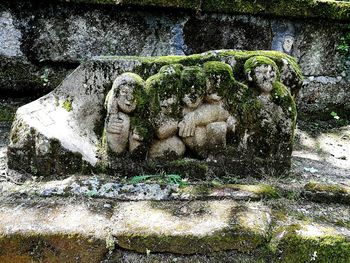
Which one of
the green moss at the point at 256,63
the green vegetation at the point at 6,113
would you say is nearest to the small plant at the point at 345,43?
the green moss at the point at 256,63

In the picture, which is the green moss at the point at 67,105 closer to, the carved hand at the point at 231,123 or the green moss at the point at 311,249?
the carved hand at the point at 231,123

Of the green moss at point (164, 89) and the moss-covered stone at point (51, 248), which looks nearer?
the moss-covered stone at point (51, 248)

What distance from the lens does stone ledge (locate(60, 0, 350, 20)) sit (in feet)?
14.6

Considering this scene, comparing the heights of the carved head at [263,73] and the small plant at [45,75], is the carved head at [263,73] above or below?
above

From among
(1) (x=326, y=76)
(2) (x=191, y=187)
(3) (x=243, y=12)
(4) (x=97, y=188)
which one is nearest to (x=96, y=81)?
(4) (x=97, y=188)

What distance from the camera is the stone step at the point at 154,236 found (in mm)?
2293

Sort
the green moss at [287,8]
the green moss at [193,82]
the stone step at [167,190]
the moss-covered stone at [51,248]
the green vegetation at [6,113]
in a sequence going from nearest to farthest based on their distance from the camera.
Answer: the moss-covered stone at [51,248]
the stone step at [167,190]
the green moss at [193,82]
the green vegetation at [6,113]
the green moss at [287,8]

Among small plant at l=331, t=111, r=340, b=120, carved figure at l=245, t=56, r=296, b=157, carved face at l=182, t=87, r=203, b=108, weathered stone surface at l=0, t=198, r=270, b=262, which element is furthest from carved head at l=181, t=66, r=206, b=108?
small plant at l=331, t=111, r=340, b=120

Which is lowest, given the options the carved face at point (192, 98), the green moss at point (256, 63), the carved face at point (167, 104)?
the carved face at point (167, 104)

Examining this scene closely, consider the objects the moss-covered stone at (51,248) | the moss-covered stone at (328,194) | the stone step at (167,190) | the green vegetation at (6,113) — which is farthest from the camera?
the green vegetation at (6,113)

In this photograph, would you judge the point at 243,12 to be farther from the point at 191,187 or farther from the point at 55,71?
the point at 191,187

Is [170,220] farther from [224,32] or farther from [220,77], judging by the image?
[224,32]

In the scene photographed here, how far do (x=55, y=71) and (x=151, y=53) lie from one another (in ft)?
3.41

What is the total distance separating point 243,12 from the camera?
462 cm
